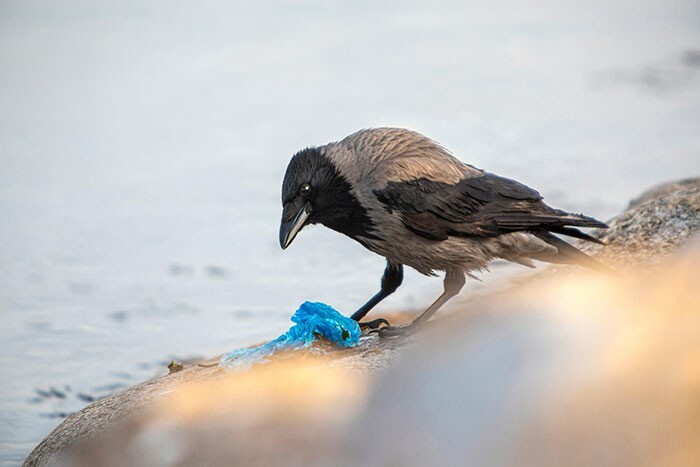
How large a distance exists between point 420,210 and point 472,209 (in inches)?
11.2

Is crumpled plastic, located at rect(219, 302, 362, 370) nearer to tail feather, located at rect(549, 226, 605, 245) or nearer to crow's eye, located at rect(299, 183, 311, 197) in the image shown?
crow's eye, located at rect(299, 183, 311, 197)

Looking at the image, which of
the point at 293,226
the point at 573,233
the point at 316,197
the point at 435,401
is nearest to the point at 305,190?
the point at 316,197

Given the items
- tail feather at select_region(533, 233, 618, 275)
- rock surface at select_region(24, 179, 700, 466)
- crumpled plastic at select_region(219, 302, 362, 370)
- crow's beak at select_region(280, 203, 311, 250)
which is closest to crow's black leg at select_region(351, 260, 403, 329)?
crumpled plastic at select_region(219, 302, 362, 370)

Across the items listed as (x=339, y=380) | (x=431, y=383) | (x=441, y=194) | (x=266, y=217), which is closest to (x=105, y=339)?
(x=266, y=217)

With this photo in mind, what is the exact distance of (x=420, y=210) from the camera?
516 centimetres

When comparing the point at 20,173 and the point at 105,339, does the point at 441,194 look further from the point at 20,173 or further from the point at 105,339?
the point at 20,173

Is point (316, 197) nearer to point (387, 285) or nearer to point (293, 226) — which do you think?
point (293, 226)

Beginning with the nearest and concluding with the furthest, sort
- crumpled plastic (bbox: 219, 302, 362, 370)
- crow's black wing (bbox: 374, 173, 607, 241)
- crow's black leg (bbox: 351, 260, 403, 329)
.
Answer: crumpled plastic (bbox: 219, 302, 362, 370)
crow's black wing (bbox: 374, 173, 607, 241)
crow's black leg (bbox: 351, 260, 403, 329)

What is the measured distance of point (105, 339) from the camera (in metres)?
7.44

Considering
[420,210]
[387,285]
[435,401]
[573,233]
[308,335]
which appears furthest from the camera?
[387,285]

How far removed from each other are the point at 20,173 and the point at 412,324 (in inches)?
204

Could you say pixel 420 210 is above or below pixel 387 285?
above

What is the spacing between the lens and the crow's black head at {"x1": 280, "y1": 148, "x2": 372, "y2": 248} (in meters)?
5.20

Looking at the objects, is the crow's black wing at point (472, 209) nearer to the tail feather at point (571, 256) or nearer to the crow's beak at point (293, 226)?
the tail feather at point (571, 256)
